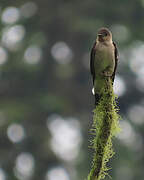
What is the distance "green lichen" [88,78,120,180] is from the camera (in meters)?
4.32

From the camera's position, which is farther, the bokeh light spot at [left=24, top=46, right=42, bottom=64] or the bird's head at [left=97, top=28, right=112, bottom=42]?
the bokeh light spot at [left=24, top=46, right=42, bottom=64]

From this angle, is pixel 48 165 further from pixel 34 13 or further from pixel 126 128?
pixel 34 13

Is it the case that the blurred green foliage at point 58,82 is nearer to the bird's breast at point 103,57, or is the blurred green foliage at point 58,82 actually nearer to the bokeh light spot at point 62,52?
the bokeh light spot at point 62,52

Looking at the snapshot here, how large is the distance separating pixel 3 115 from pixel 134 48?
5.89 metres

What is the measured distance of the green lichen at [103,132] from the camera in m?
4.32

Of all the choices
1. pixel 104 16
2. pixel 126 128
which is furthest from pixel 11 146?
pixel 104 16

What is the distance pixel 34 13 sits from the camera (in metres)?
22.9

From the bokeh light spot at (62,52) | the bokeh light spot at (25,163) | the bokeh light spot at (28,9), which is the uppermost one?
the bokeh light spot at (28,9)

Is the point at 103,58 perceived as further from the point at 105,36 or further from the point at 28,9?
the point at 28,9

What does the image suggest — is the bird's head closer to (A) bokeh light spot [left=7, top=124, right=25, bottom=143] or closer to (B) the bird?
(B) the bird

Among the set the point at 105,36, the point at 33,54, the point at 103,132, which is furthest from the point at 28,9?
the point at 103,132

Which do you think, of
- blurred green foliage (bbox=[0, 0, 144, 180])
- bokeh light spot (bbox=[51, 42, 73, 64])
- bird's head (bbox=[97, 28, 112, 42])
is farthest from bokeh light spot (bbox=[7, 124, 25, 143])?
bird's head (bbox=[97, 28, 112, 42])

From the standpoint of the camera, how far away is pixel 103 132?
4.64 meters

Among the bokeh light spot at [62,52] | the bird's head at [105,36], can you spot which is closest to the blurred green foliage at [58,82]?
the bokeh light spot at [62,52]
